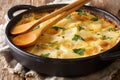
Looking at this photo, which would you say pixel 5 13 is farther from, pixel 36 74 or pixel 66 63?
pixel 66 63

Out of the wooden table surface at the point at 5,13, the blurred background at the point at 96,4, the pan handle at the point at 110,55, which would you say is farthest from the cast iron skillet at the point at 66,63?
the blurred background at the point at 96,4

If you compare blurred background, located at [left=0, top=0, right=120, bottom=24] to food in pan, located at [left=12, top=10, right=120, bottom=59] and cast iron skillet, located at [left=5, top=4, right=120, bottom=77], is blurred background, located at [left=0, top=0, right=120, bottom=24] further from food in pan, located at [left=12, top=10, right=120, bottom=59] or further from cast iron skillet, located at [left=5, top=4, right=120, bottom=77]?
cast iron skillet, located at [left=5, top=4, right=120, bottom=77]

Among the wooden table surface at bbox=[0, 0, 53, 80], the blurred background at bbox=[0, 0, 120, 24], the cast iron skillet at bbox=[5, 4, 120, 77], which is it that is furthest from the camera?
the blurred background at bbox=[0, 0, 120, 24]

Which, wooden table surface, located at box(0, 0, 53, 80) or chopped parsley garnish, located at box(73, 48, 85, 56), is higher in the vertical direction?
chopped parsley garnish, located at box(73, 48, 85, 56)

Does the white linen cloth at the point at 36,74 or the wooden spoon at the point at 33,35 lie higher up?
the wooden spoon at the point at 33,35

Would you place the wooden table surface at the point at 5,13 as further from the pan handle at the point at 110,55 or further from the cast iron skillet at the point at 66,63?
the pan handle at the point at 110,55

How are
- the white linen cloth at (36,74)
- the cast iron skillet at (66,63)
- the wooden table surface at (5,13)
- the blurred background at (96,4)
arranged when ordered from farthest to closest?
the blurred background at (96,4) → the wooden table surface at (5,13) → the white linen cloth at (36,74) → the cast iron skillet at (66,63)

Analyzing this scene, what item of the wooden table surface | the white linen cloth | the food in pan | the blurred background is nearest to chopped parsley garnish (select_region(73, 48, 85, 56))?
the food in pan

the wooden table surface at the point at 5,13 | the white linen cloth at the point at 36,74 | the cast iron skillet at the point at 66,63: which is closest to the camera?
the cast iron skillet at the point at 66,63

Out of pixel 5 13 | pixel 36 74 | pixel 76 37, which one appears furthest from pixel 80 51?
pixel 5 13
